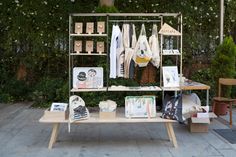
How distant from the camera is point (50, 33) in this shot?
36.8 feet

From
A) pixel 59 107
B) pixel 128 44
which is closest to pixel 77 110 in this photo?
pixel 59 107

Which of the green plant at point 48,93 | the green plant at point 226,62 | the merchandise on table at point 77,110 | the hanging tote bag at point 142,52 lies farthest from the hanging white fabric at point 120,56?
the green plant at point 48,93

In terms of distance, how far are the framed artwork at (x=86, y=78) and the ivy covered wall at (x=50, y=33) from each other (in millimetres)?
4577

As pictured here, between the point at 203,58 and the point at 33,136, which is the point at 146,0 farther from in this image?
the point at 33,136

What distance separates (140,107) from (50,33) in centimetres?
556

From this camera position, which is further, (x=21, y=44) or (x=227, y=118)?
(x=21, y=44)

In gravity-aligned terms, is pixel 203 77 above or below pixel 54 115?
above

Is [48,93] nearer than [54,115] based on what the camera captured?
No

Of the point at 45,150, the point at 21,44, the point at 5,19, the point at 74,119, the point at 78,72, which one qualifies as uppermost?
the point at 5,19

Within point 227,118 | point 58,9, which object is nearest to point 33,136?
point 227,118

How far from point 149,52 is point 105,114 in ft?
4.06

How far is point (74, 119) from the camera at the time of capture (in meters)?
6.22

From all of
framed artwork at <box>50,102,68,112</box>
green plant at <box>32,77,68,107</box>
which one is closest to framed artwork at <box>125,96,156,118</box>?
framed artwork at <box>50,102,68,112</box>

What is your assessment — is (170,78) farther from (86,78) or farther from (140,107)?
(86,78)
